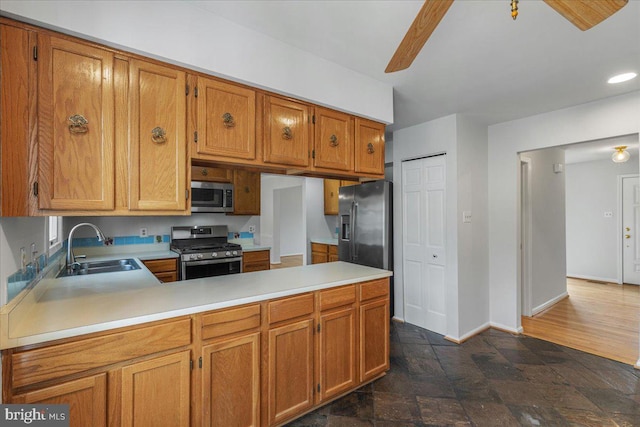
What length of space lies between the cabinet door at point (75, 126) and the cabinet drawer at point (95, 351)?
0.64 m

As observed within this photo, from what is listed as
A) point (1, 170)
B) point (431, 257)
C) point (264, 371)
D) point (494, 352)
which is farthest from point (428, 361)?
point (1, 170)

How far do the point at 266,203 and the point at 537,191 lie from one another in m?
5.89

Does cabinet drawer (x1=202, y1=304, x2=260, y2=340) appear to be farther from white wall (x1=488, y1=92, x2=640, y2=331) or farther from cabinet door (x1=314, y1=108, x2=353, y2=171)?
white wall (x1=488, y1=92, x2=640, y2=331)

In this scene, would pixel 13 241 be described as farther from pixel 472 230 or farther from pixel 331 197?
pixel 331 197

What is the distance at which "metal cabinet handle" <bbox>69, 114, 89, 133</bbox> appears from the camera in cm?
141

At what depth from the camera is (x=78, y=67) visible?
1.43 metres

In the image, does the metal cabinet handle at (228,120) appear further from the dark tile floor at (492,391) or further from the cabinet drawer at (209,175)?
the cabinet drawer at (209,175)

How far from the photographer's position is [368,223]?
12.7 ft

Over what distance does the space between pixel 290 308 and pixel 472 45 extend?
214cm

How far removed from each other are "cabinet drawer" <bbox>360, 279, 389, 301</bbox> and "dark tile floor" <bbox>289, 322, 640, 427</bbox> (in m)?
0.73

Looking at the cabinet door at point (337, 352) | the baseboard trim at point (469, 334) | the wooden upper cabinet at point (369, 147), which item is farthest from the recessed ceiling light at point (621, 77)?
the cabinet door at point (337, 352)

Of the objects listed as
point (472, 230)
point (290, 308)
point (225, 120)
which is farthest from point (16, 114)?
point (472, 230)

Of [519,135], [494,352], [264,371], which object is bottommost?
[494,352]

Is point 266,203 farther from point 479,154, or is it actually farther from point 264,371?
point 264,371
